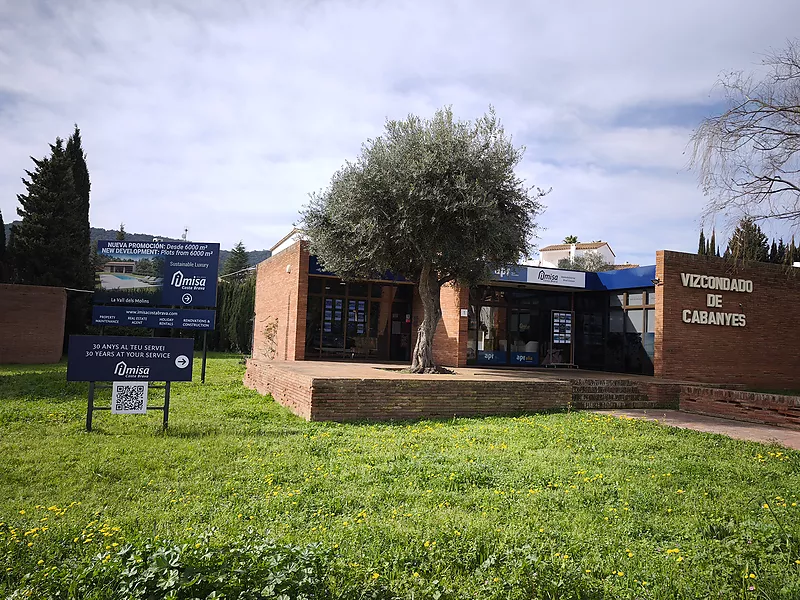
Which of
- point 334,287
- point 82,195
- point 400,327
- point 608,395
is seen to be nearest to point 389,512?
point 608,395

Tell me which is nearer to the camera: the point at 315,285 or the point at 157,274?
the point at 157,274

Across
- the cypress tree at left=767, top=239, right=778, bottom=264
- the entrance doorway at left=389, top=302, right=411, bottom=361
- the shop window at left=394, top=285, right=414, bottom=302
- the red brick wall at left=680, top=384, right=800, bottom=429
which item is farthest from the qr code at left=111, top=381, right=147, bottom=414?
the cypress tree at left=767, top=239, right=778, bottom=264

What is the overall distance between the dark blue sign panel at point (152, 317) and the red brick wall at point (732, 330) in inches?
497

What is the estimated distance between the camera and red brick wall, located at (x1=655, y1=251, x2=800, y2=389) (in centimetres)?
1731

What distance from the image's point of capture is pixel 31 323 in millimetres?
21828

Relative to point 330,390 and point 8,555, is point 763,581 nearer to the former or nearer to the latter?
point 8,555

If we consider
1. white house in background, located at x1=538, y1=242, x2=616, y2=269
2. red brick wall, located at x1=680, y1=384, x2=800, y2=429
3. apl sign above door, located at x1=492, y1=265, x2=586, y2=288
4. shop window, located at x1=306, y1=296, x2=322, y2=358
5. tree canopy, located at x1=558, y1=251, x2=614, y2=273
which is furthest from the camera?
white house in background, located at x1=538, y1=242, x2=616, y2=269

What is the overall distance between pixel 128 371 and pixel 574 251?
53.7 metres

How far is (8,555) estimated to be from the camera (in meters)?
4.11

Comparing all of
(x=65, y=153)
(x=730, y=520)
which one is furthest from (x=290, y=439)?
(x=65, y=153)

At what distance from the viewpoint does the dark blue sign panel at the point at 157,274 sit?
559 inches

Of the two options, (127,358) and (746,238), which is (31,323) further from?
(746,238)

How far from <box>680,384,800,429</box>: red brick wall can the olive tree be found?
5.04 metres

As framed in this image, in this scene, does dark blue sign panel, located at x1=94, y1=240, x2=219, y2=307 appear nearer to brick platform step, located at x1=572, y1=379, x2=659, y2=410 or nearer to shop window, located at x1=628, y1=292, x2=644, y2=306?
brick platform step, located at x1=572, y1=379, x2=659, y2=410
